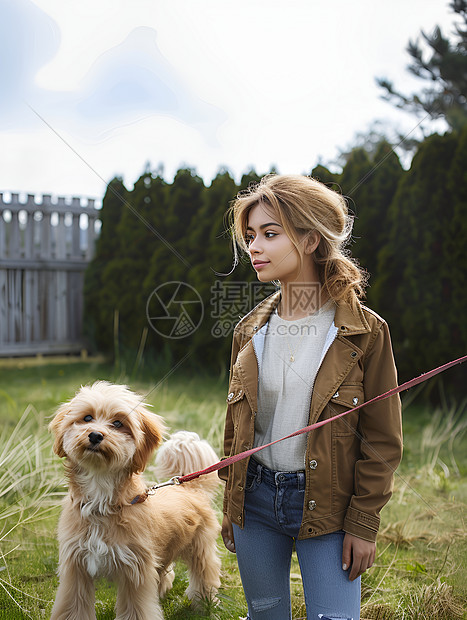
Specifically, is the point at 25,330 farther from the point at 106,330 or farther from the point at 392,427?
the point at 392,427

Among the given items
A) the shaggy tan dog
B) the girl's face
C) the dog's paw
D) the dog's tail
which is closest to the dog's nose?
the shaggy tan dog

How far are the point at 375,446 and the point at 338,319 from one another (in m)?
0.40

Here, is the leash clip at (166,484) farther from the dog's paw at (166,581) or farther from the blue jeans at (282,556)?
the dog's paw at (166,581)

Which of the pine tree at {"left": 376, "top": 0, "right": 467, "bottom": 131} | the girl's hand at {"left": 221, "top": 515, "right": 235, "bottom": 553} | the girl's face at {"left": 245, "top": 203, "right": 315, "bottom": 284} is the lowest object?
the girl's hand at {"left": 221, "top": 515, "right": 235, "bottom": 553}

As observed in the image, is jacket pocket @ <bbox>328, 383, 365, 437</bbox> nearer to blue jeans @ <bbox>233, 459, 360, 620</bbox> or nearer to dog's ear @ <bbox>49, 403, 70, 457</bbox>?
blue jeans @ <bbox>233, 459, 360, 620</bbox>

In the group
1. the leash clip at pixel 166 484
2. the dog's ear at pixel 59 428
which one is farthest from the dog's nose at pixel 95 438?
the leash clip at pixel 166 484

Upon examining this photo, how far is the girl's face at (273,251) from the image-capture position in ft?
6.04

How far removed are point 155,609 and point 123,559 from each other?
0.27m

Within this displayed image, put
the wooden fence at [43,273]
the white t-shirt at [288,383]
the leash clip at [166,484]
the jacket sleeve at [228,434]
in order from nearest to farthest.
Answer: the white t-shirt at [288,383] < the jacket sleeve at [228,434] < the leash clip at [166,484] < the wooden fence at [43,273]

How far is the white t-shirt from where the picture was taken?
1780mm

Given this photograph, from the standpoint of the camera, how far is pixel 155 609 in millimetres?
2107

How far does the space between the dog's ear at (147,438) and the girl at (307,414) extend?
12.5 inches

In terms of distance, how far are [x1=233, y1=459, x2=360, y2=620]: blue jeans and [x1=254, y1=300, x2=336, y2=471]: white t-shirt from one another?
2.5 inches

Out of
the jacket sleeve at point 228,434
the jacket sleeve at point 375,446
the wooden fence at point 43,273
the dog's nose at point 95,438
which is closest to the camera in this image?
the jacket sleeve at point 375,446
